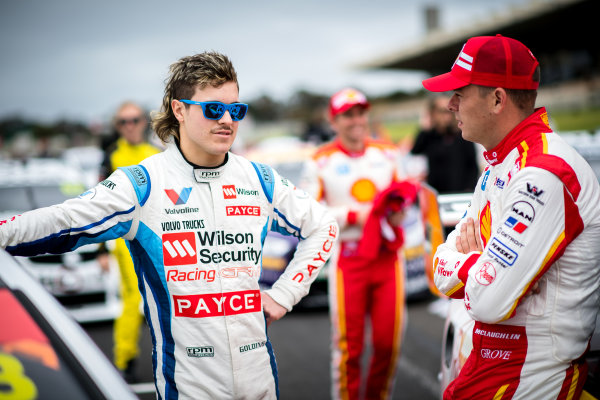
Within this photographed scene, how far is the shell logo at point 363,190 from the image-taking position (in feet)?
13.4

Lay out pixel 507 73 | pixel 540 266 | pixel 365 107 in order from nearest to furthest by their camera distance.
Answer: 1. pixel 540 266
2. pixel 507 73
3. pixel 365 107

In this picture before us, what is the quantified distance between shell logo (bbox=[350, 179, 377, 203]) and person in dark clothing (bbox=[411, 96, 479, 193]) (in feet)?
8.83

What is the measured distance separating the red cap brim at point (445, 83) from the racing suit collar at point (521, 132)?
9.4 inches

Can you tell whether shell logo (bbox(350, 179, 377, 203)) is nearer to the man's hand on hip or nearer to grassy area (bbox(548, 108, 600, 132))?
the man's hand on hip

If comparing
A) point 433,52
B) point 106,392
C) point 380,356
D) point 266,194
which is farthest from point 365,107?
point 433,52

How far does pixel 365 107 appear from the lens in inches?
164

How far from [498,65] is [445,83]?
0.21 m

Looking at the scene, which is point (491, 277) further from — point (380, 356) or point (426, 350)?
point (426, 350)

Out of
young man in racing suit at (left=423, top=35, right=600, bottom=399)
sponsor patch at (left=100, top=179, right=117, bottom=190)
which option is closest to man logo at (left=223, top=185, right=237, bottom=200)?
sponsor patch at (left=100, top=179, right=117, bottom=190)

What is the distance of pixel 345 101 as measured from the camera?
4.11 metres

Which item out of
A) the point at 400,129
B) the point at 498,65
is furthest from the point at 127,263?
the point at 400,129

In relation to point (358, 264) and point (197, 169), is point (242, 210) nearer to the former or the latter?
point (197, 169)

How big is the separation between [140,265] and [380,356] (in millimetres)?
2185

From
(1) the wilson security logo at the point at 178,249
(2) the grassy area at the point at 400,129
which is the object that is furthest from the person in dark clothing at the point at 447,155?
(2) the grassy area at the point at 400,129
